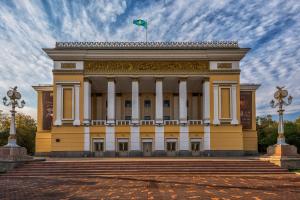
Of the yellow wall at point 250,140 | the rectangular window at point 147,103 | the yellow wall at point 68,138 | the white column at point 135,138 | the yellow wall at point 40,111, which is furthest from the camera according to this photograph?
the rectangular window at point 147,103

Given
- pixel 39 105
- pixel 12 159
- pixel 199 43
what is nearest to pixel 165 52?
pixel 199 43

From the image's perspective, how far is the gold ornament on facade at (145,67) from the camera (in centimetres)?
3725

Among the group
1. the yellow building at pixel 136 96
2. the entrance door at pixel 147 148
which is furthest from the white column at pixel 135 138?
the entrance door at pixel 147 148

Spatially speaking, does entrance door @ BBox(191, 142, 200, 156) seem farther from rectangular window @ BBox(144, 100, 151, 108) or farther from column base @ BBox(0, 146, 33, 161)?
column base @ BBox(0, 146, 33, 161)

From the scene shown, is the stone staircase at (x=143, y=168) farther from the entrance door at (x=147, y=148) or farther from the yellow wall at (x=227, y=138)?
the entrance door at (x=147, y=148)

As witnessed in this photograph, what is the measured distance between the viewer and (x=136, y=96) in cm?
3797

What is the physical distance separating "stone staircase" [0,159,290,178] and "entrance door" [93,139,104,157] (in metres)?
11.6

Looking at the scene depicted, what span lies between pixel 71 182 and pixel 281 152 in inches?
587

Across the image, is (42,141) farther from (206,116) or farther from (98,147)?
(206,116)

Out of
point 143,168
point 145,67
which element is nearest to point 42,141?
point 145,67

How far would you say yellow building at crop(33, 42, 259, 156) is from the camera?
120ft

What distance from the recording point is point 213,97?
3712cm

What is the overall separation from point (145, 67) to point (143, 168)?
16008mm

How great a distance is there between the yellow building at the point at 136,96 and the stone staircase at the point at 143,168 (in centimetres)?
1130
